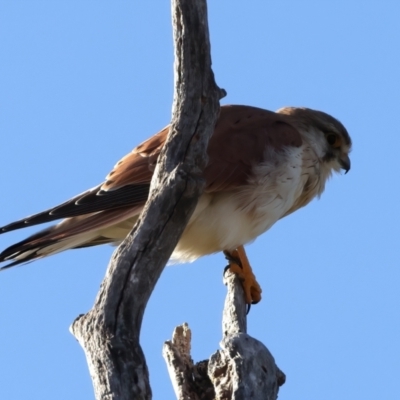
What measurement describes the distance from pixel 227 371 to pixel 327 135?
251cm

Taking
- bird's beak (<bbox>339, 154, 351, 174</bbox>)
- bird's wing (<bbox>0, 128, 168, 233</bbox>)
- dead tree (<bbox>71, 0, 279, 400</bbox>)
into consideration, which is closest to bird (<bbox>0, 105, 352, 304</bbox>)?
bird's wing (<bbox>0, 128, 168, 233</bbox>)

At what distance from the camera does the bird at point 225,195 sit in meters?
4.15

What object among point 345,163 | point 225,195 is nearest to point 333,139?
point 345,163

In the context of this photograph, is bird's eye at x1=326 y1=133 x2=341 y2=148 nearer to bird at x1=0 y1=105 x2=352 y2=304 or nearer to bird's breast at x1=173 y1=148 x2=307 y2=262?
bird at x1=0 y1=105 x2=352 y2=304

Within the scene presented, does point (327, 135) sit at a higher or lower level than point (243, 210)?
higher

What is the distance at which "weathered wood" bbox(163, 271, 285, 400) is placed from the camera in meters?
2.99

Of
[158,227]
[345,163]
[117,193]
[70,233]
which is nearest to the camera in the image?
[158,227]

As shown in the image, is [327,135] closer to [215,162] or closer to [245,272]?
[215,162]

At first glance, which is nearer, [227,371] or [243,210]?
[227,371]

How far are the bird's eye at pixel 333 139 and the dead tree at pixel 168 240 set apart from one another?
2283mm

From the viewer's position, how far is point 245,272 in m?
4.58

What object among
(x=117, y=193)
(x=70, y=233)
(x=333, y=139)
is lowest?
(x=70, y=233)

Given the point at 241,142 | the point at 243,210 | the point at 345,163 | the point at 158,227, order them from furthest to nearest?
the point at 345,163, the point at 241,142, the point at 243,210, the point at 158,227

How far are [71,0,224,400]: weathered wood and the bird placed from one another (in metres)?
1.04
